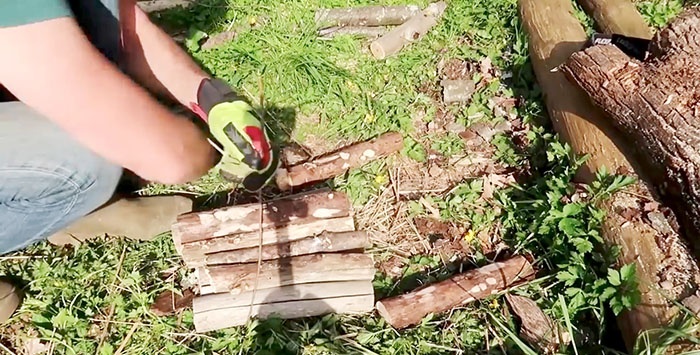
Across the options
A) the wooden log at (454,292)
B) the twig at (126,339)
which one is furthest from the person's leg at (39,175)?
the wooden log at (454,292)

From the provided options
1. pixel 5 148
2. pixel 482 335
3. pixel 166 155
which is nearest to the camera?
pixel 166 155

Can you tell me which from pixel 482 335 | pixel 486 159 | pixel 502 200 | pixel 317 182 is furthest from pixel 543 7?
pixel 482 335

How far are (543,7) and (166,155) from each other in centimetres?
242

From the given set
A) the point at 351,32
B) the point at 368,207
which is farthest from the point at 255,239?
the point at 351,32

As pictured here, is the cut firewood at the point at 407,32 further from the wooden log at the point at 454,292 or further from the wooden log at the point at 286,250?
the wooden log at the point at 454,292

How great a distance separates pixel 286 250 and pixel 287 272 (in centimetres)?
12

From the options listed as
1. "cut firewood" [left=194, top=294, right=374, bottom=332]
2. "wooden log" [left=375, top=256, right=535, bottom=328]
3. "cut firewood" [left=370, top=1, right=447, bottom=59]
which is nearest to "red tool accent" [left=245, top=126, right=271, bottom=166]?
"cut firewood" [left=194, top=294, right=374, bottom=332]

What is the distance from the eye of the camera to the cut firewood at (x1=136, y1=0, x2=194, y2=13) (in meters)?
4.01

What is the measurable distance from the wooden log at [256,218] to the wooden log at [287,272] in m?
0.14

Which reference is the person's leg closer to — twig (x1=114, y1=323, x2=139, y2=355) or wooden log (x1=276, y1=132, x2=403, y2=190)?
twig (x1=114, y1=323, x2=139, y2=355)

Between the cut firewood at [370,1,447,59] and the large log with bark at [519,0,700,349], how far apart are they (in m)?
0.48

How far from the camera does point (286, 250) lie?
2885mm

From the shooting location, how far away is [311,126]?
11.5ft

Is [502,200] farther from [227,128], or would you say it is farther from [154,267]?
[154,267]
